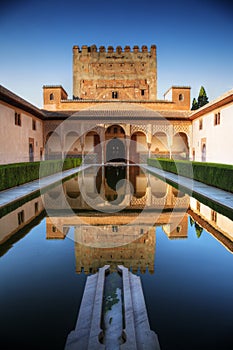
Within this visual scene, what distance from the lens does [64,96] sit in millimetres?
29578

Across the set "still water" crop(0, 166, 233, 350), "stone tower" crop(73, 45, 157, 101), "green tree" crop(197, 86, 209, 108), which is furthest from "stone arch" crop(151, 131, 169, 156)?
"still water" crop(0, 166, 233, 350)

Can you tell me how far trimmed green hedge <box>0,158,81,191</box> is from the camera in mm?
9148

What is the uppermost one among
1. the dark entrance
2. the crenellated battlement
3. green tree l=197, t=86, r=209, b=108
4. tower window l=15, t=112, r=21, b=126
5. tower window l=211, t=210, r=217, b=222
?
the crenellated battlement

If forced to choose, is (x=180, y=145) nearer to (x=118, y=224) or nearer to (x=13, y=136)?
(x=13, y=136)

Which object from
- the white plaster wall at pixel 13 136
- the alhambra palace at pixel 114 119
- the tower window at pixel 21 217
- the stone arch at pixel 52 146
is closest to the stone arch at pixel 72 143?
the alhambra palace at pixel 114 119

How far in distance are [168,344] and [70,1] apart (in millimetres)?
7995

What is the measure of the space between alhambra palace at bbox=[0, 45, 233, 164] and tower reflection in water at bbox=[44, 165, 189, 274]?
7.86 meters

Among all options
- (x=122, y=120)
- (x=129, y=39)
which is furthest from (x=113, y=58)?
(x=122, y=120)

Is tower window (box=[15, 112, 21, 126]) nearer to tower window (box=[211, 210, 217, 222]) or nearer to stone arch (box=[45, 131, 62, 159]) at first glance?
stone arch (box=[45, 131, 62, 159])

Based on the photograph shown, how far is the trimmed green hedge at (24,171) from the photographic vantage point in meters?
9.15

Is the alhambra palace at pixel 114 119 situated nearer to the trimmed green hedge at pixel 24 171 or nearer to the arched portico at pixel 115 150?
the arched portico at pixel 115 150

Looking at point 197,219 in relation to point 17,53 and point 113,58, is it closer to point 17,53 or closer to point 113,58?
point 17,53

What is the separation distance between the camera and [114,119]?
2414cm

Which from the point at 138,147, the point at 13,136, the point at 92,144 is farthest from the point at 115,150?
the point at 13,136
